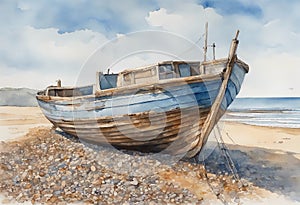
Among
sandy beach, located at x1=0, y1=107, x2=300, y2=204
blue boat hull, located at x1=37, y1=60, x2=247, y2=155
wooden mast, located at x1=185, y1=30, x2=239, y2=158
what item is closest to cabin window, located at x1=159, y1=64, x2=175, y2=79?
blue boat hull, located at x1=37, y1=60, x2=247, y2=155

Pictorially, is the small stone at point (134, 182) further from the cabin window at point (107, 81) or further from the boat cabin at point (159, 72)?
the cabin window at point (107, 81)

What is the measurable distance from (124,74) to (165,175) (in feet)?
6.13

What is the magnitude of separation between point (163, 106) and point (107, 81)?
2.04m

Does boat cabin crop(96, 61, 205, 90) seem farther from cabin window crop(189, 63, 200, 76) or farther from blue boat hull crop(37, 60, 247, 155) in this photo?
blue boat hull crop(37, 60, 247, 155)

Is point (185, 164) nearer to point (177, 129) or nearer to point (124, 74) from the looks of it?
point (177, 129)

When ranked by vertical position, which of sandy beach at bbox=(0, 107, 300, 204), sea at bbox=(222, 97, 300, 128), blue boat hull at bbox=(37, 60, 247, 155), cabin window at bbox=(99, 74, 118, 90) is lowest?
sea at bbox=(222, 97, 300, 128)

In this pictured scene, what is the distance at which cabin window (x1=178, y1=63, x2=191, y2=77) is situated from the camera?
567 centimetres

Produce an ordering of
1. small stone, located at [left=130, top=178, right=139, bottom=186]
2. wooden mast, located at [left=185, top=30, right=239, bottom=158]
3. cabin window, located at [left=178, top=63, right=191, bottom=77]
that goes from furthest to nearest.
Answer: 1. cabin window, located at [left=178, top=63, right=191, bottom=77]
2. small stone, located at [left=130, top=178, right=139, bottom=186]
3. wooden mast, located at [left=185, top=30, right=239, bottom=158]

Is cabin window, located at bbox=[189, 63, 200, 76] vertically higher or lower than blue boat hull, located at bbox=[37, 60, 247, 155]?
higher

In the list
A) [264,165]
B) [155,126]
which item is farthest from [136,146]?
[264,165]

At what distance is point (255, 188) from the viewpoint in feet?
17.3

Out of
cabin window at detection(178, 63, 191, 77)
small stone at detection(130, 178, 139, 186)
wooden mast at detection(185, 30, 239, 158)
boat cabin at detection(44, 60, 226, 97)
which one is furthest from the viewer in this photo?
cabin window at detection(178, 63, 191, 77)

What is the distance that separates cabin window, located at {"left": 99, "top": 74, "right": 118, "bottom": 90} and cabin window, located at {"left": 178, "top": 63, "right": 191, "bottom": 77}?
5.92 feet

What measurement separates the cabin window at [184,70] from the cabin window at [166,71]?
176 mm
